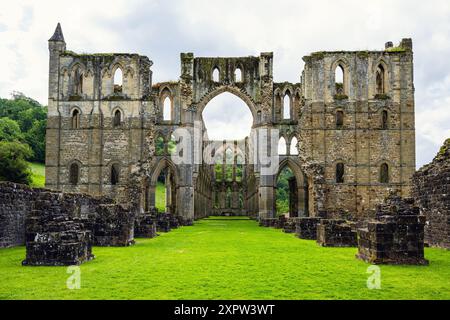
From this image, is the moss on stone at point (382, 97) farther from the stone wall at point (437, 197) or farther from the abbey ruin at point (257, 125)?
the stone wall at point (437, 197)

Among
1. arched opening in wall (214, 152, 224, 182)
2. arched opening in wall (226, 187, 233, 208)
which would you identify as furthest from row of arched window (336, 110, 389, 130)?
arched opening in wall (226, 187, 233, 208)

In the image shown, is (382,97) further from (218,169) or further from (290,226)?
(218,169)

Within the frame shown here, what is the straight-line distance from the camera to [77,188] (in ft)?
100

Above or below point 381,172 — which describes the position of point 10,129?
above

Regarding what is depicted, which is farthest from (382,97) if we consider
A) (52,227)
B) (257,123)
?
(52,227)

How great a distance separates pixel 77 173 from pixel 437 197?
932 inches

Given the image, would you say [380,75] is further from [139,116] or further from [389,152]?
[139,116]

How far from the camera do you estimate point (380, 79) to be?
1217 inches

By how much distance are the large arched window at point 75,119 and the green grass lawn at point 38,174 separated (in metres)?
15.6

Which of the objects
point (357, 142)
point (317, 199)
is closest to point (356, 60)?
point (357, 142)

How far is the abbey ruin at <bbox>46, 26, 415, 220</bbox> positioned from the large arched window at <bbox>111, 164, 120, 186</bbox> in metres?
0.07

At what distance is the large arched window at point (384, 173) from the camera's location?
97.0ft

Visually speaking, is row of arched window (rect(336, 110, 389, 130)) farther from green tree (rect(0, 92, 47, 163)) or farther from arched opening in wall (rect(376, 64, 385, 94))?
green tree (rect(0, 92, 47, 163))

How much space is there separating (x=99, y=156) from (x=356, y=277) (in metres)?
25.3
